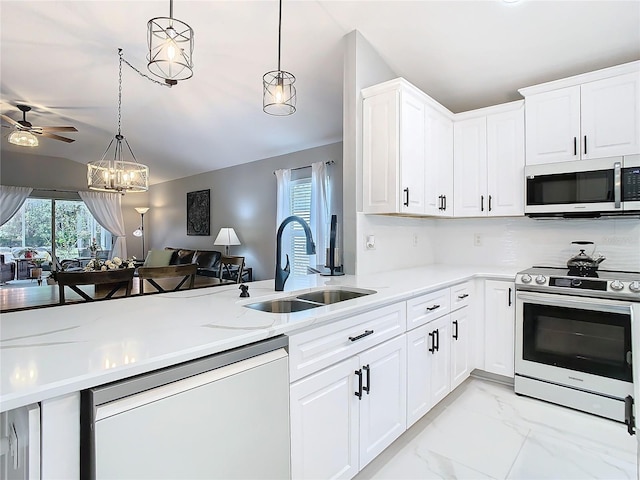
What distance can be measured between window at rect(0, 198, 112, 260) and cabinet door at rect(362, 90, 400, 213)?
7208 millimetres

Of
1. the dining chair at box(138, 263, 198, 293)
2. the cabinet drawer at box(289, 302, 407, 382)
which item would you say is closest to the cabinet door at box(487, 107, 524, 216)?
the cabinet drawer at box(289, 302, 407, 382)

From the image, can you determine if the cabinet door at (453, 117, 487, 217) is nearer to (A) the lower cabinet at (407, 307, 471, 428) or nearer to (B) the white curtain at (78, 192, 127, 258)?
(A) the lower cabinet at (407, 307, 471, 428)

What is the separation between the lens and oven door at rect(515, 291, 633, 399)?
2.18 m

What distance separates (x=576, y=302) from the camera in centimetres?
234

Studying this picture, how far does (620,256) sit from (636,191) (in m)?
0.62

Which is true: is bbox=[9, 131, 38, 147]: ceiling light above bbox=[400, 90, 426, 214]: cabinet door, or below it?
above

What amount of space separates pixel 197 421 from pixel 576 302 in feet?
8.31

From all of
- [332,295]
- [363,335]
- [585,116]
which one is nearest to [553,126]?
[585,116]

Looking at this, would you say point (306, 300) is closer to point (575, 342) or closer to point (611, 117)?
point (575, 342)

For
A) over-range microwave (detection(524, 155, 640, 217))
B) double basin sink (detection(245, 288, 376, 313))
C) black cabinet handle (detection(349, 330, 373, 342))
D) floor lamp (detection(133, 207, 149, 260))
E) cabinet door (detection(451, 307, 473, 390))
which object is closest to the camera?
black cabinet handle (detection(349, 330, 373, 342))

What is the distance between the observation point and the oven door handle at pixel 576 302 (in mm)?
2185

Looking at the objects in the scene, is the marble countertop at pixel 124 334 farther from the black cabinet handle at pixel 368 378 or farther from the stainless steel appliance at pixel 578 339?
the stainless steel appliance at pixel 578 339

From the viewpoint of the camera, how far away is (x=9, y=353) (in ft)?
2.97

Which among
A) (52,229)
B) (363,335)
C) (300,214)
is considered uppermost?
(300,214)
